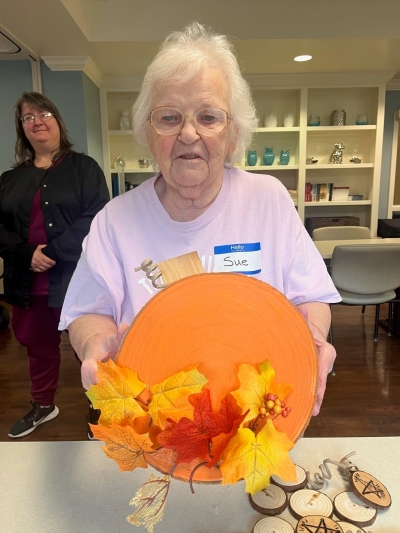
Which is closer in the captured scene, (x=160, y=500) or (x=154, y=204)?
(x=160, y=500)

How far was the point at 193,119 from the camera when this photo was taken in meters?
0.93

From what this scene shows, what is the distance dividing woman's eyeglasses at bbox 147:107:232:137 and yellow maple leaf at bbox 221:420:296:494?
0.68 m

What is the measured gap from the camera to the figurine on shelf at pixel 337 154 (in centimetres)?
554

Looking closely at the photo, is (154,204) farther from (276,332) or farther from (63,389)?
(63,389)

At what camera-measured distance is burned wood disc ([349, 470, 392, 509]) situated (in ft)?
2.48

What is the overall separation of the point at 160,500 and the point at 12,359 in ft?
10.0

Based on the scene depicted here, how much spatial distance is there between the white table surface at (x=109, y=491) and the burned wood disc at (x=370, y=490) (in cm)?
2

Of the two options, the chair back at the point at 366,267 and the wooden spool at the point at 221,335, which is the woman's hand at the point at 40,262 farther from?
the chair back at the point at 366,267

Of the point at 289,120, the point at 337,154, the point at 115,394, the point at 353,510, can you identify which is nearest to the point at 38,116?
the point at 115,394

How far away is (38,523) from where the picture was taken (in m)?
0.77

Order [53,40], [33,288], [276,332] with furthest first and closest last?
[53,40] < [33,288] < [276,332]

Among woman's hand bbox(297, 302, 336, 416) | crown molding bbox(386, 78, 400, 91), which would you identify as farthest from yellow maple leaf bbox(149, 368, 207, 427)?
crown molding bbox(386, 78, 400, 91)

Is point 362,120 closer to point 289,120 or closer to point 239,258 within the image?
point 289,120

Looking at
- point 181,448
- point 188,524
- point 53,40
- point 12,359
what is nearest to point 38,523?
point 188,524
